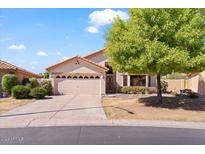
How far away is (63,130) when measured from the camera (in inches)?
501

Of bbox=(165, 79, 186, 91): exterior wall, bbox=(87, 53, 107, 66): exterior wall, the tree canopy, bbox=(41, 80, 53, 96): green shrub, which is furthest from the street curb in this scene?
bbox=(165, 79, 186, 91): exterior wall

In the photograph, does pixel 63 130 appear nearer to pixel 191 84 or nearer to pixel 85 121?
pixel 85 121

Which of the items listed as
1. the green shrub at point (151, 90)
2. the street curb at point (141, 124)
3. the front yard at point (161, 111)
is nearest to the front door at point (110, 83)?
the green shrub at point (151, 90)

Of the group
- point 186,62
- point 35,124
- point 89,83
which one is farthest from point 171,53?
point 89,83

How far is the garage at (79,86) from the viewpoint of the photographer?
110 ft

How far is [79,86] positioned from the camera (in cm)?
3369

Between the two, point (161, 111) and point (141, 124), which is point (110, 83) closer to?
point (161, 111)

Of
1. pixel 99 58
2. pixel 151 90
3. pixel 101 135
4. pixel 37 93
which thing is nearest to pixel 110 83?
pixel 99 58

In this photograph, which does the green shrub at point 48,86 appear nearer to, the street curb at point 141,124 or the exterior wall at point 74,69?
the exterior wall at point 74,69

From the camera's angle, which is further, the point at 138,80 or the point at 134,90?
the point at 138,80

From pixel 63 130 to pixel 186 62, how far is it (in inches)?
351

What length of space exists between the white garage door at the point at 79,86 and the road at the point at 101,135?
65.6ft

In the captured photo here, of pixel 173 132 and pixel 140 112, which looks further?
pixel 140 112

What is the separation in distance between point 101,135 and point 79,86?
73.0 feet
